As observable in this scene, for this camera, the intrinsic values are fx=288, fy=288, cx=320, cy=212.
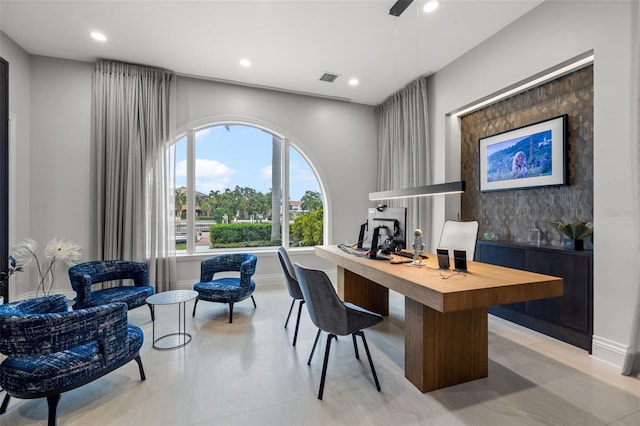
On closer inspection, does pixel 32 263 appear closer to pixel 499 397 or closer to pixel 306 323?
pixel 306 323

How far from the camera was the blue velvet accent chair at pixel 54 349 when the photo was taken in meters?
1.54

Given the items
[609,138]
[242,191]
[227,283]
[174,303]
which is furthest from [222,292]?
[609,138]

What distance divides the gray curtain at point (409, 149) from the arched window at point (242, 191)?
1.39m

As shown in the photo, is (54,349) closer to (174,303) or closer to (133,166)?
(174,303)

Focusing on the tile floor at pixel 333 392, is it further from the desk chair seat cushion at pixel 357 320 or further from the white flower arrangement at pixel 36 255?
the white flower arrangement at pixel 36 255

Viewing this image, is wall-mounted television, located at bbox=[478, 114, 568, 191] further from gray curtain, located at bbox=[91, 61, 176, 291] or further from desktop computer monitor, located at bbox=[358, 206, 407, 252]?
gray curtain, located at bbox=[91, 61, 176, 291]

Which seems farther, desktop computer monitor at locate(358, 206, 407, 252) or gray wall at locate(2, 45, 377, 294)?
gray wall at locate(2, 45, 377, 294)

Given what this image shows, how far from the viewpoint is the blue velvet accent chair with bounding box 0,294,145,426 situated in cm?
154

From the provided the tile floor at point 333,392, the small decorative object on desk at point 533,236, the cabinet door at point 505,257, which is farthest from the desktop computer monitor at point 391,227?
the small decorative object on desk at point 533,236

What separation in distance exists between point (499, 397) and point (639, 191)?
184cm

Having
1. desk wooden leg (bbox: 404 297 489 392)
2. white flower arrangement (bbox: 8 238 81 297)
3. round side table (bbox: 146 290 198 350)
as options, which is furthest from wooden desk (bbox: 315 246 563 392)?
white flower arrangement (bbox: 8 238 81 297)

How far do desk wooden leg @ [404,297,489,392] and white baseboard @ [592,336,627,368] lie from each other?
3.56 ft

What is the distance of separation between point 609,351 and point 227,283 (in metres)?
3.60

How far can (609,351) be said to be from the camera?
90.9 inches
